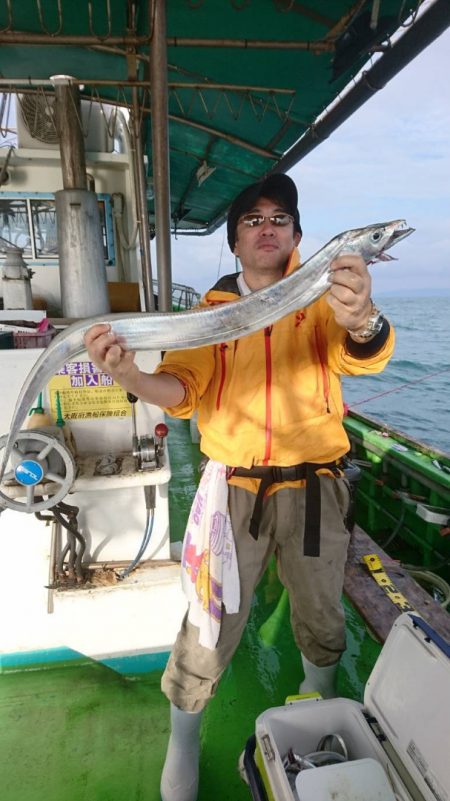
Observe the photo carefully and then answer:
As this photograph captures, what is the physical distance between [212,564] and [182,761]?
44.2 inches

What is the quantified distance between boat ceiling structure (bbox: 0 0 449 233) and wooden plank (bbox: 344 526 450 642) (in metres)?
3.96

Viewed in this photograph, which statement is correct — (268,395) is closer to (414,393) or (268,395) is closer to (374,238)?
(374,238)

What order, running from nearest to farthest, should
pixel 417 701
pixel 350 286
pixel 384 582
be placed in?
pixel 350 286, pixel 417 701, pixel 384 582

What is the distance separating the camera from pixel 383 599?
353 cm

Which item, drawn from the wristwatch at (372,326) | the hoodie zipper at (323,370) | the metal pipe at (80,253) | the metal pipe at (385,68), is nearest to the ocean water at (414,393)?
the metal pipe at (385,68)

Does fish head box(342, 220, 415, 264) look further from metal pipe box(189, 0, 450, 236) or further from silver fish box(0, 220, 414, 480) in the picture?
metal pipe box(189, 0, 450, 236)

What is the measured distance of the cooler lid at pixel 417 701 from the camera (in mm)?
1631

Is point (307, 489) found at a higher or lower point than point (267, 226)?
A: lower

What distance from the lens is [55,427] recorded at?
2826 mm

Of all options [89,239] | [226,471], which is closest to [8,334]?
[89,239]

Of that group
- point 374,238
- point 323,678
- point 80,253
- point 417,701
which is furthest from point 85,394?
point 417,701

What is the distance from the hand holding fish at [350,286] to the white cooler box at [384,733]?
1.38m

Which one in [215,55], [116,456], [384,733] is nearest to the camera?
[384,733]

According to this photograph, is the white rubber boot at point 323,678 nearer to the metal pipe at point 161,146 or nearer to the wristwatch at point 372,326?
the wristwatch at point 372,326
